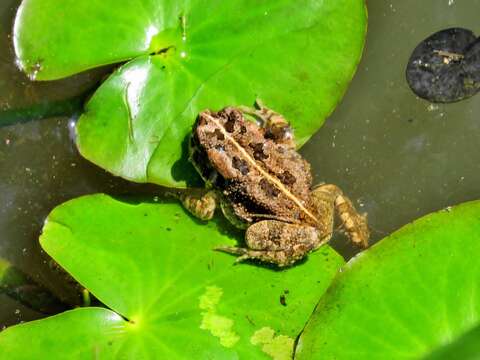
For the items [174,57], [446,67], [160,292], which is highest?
[174,57]

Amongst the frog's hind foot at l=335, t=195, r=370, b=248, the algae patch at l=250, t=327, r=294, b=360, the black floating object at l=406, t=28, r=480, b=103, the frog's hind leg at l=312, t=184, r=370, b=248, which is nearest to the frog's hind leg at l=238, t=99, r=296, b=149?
the frog's hind leg at l=312, t=184, r=370, b=248

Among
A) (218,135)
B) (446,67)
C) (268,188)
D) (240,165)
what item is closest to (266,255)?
(268,188)

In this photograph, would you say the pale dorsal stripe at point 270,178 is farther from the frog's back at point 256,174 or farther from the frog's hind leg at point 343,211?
the frog's hind leg at point 343,211

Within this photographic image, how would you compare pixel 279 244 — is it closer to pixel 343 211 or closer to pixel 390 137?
pixel 343 211

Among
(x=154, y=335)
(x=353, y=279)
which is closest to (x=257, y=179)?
(x=353, y=279)

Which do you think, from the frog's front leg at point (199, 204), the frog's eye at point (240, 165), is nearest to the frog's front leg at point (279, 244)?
the frog's front leg at point (199, 204)

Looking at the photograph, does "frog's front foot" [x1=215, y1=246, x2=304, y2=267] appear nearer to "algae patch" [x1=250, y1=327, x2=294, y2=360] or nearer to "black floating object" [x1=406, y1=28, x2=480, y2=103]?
"algae patch" [x1=250, y1=327, x2=294, y2=360]

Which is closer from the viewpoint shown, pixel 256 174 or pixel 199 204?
pixel 199 204
